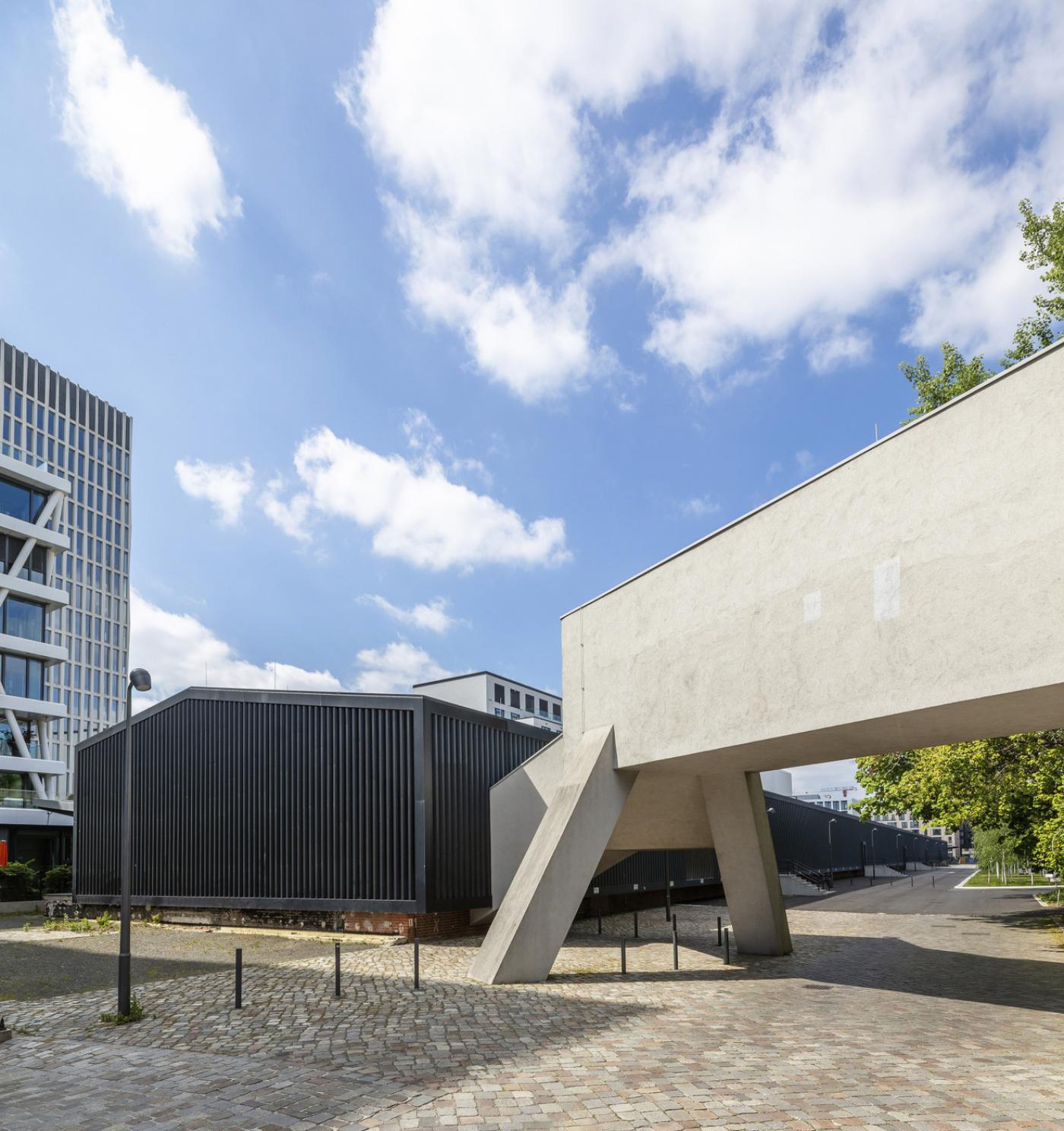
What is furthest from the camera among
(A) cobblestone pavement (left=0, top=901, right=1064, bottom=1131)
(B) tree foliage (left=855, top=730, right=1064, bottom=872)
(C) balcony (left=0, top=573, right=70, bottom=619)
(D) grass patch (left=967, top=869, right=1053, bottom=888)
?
(D) grass patch (left=967, top=869, right=1053, bottom=888)

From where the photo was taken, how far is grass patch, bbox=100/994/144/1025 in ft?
41.3

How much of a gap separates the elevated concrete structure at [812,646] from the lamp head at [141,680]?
23.6 ft

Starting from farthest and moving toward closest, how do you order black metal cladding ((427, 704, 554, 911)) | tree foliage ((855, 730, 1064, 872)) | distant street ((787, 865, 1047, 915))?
distant street ((787, 865, 1047, 915)) → black metal cladding ((427, 704, 554, 911)) → tree foliage ((855, 730, 1064, 872))

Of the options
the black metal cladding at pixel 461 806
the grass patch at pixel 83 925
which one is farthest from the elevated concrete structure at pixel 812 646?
the grass patch at pixel 83 925

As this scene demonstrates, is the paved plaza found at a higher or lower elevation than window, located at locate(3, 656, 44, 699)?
lower

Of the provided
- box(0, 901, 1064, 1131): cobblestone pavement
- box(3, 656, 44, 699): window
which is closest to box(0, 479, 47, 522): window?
box(3, 656, 44, 699): window

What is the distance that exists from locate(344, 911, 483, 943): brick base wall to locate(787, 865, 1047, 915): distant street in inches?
685

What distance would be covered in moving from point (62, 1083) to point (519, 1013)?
5.74m

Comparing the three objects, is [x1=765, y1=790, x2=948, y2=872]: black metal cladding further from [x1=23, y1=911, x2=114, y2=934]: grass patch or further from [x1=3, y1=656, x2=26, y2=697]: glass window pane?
[x1=3, y1=656, x2=26, y2=697]: glass window pane

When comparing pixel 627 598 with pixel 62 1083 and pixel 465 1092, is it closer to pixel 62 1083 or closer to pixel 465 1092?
pixel 465 1092

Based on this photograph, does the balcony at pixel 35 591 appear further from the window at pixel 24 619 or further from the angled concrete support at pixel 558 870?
the angled concrete support at pixel 558 870

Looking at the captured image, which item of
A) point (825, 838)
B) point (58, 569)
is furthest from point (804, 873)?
point (58, 569)

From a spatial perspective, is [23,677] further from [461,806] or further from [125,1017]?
[125,1017]

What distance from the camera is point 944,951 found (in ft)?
66.0
